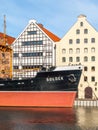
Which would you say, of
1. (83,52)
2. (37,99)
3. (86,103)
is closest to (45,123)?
(37,99)

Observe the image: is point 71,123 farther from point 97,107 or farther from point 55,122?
point 97,107

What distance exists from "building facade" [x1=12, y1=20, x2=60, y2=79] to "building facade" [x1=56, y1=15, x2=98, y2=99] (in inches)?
99.3

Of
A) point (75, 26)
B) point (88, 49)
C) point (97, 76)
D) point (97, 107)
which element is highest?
point (75, 26)

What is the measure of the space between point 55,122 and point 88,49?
4145cm

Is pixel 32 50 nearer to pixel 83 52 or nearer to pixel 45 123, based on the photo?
pixel 83 52

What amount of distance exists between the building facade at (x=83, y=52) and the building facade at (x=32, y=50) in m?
2.52

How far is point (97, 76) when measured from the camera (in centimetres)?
8238

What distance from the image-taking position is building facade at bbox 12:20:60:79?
84.0 metres

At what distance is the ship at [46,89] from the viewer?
66.1 metres

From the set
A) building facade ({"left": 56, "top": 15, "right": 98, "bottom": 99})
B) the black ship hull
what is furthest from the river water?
building facade ({"left": 56, "top": 15, "right": 98, "bottom": 99})

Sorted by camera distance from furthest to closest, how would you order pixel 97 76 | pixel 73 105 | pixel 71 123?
1. pixel 97 76
2. pixel 73 105
3. pixel 71 123

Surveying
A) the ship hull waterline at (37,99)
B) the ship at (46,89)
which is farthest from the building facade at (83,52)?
the ship hull waterline at (37,99)

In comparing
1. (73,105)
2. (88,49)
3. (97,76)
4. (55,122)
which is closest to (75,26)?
(88,49)

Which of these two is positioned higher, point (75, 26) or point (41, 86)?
point (75, 26)
